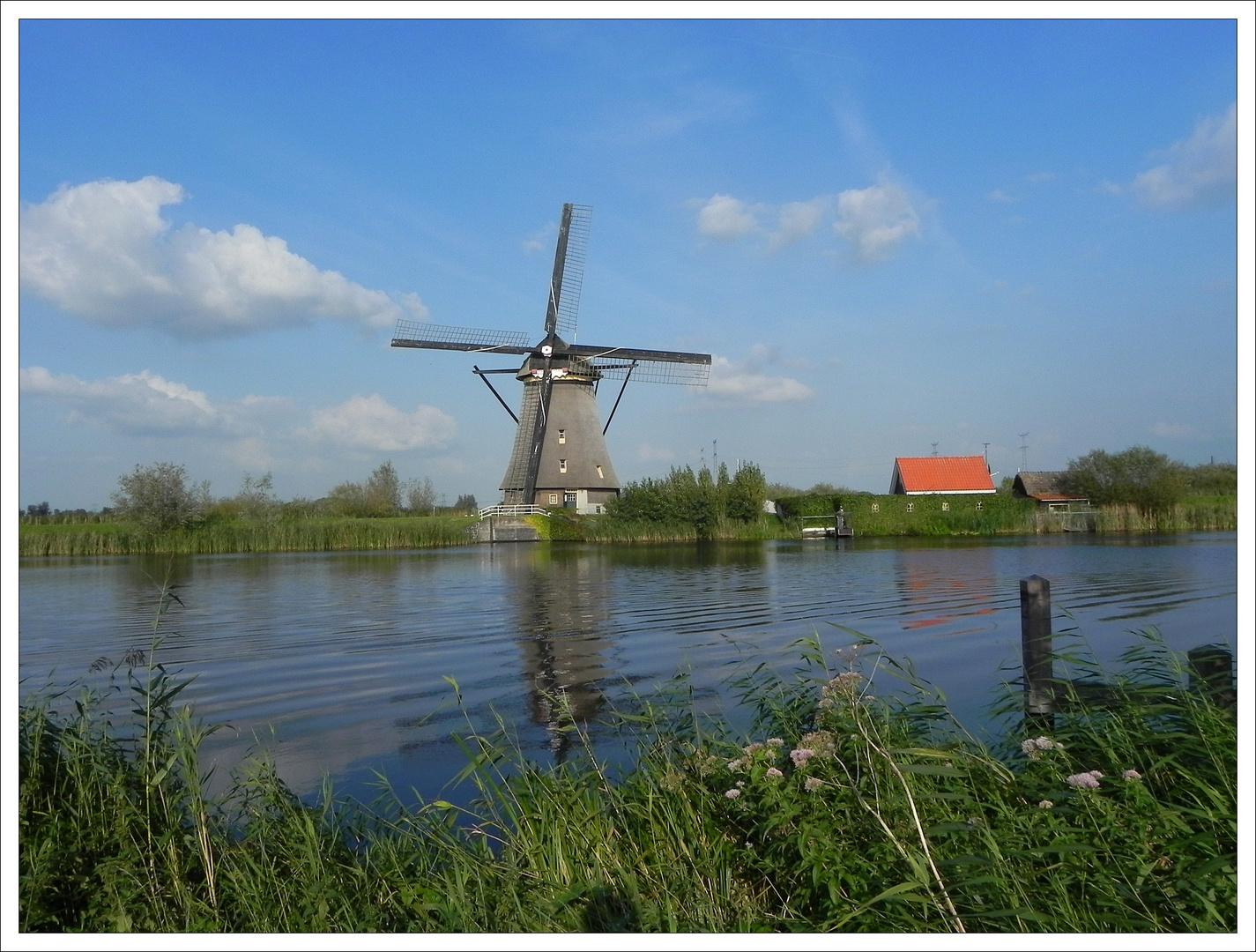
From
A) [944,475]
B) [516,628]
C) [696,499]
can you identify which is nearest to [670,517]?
[696,499]

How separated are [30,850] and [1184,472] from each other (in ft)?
122

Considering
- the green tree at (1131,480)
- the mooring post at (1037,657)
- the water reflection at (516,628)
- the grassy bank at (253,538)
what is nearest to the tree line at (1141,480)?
the green tree at (1131,480)

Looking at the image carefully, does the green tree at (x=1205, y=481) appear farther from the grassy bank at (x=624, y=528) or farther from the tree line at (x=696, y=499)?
the tree line at (x=696, y=499)

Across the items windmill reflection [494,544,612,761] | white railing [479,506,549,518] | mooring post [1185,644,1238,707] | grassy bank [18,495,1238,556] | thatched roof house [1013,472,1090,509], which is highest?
thatched roof house [1013,472,1090,509]

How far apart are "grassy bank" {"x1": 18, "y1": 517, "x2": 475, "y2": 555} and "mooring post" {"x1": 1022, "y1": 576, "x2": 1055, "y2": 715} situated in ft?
100

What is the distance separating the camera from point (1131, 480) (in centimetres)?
3544

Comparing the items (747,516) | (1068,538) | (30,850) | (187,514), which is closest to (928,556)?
(1068,538)

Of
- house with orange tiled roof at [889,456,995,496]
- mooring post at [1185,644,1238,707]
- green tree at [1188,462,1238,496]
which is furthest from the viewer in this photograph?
house with orange tiled roof at [889,456,995,496]

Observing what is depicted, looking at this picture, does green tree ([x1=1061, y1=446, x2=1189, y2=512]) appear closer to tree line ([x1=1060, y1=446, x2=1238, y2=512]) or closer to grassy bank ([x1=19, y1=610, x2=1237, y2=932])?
tree line ([x1=1060, y1=446, x2=1238, y2=512])

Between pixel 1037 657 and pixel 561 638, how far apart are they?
6.68m

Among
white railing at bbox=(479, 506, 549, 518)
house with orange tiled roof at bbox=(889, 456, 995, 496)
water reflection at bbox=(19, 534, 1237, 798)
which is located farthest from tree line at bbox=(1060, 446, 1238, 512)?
white railing at bbox=(479, 506, 549, 518)

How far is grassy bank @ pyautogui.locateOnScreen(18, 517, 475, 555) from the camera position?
1267 inches

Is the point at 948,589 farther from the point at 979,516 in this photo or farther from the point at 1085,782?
the point at 979,516

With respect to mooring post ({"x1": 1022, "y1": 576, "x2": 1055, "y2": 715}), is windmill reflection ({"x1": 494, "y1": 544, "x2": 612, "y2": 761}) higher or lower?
lower
